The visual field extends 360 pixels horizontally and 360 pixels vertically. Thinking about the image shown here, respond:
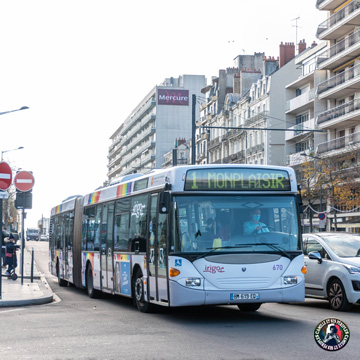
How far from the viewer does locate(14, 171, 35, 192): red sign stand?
71.4ft

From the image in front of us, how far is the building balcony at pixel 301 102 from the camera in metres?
64.3

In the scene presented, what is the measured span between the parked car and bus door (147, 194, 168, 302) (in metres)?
3.70

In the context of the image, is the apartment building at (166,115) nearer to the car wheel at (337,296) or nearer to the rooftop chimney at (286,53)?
the rooftop chimney at (286,53)

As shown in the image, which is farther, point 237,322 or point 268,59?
point 268,59

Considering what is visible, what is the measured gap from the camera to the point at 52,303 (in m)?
18.3

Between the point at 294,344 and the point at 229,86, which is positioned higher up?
the point at 229,86

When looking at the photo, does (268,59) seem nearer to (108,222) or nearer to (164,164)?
(164,164)

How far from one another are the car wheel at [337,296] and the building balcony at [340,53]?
4188 centimetres

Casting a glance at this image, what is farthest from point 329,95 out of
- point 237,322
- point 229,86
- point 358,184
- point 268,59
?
point 237,322

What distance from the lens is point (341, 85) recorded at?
189 ft

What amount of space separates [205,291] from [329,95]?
49505 millimetres

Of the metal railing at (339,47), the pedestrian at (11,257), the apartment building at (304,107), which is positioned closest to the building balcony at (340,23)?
the metal railing at (339,47)

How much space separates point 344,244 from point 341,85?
42.8 m

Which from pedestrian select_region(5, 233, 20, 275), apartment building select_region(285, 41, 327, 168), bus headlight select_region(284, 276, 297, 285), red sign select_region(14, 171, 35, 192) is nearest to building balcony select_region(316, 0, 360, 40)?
apartment building select_region(285, 41, 327, 168)
